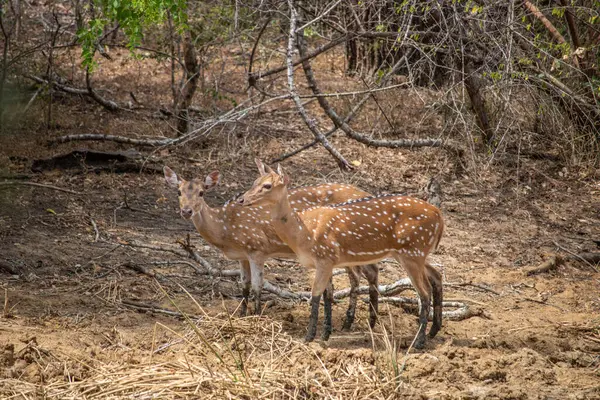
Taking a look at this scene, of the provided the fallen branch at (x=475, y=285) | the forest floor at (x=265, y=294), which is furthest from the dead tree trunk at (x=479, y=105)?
the fallen branch at (x=475, y=285)

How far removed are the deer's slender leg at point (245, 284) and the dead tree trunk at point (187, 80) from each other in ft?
15.4

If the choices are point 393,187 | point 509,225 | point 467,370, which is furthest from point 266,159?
point 467,370

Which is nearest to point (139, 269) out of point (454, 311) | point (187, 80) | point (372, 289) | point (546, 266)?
point (372, 289)

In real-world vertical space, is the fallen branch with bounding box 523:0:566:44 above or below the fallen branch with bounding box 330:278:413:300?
above

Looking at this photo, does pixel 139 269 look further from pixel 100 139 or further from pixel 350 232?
pixel 100 139

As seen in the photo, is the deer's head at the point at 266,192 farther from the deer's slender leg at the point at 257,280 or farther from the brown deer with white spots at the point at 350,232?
the deer's slender leg at the point at 257,280

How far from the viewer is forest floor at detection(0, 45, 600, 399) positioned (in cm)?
631

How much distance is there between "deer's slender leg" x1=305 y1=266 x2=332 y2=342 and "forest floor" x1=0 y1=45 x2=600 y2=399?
0.50 feet

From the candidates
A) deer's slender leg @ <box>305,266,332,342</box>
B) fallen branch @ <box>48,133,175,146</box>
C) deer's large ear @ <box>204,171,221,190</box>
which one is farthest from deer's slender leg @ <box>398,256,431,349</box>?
fallen branch @ <box>48,133,175,146</box>

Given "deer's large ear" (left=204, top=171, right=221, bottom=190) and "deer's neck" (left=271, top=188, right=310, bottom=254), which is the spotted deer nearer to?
"deer's large ear" (left=204, top=171, right=221, bottom=190)

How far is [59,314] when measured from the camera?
24.5 feet

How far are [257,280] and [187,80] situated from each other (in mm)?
5573

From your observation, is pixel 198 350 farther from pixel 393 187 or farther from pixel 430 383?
pixel 393 187

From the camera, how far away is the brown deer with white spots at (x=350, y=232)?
738 centimetres
